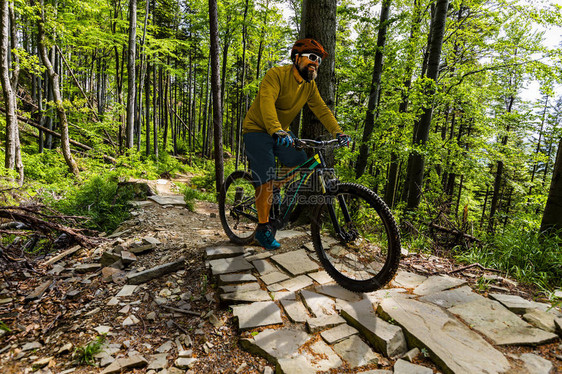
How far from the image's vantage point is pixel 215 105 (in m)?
7.59

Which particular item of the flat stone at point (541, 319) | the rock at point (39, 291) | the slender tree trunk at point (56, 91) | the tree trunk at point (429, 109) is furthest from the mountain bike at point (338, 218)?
the slender tree trunk at point (56, 91)

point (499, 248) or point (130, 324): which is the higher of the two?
point (499, 248)

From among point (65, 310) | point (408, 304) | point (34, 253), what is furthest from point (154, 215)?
point (408, 304)

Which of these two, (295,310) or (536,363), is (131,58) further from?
(536,363)

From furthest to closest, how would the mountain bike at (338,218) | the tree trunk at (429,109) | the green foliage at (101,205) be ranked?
the tree trunk at (429,109) → the green foliage at (101,205) → the mountain bike at (338,218)

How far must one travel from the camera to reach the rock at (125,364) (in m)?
1.81

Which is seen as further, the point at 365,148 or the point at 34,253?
the point at 365,148

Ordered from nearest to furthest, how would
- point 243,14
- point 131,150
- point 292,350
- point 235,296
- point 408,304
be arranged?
point 292,350 → point 408,304 → point 235,296 → point 131,150 → point 243,14

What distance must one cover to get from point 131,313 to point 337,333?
6.45 ft

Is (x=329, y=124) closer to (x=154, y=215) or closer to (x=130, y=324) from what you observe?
(x=130, y=324)

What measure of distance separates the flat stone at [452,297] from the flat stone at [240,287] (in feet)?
5.42

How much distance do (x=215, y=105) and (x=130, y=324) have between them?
643 cm

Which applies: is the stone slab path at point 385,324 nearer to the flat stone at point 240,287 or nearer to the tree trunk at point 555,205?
the flat stone at point 240,287

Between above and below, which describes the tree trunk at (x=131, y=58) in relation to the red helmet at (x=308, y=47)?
above
